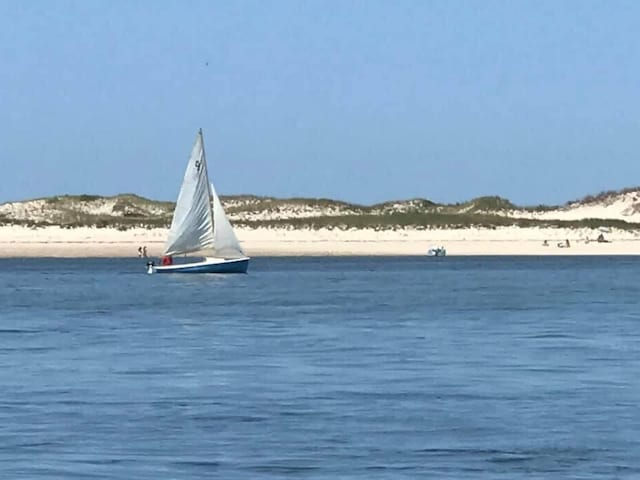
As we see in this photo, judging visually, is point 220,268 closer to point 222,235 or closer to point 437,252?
point 222,235

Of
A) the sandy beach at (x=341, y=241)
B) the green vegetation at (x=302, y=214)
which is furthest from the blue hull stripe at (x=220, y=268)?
the green vegetation at (x=302, y=214)

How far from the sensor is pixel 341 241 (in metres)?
121

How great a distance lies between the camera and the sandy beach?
114500 mm

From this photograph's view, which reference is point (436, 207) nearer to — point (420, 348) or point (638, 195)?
point (638, 195)

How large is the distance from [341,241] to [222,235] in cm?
5037

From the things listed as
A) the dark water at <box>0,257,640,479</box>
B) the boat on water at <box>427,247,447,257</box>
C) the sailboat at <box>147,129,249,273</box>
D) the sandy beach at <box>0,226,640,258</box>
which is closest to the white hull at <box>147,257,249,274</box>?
the sailboat at <box>147,129,249,273</box>

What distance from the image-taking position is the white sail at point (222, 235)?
69688mm

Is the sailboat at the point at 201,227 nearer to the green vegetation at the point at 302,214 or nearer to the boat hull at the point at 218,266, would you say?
the boat hull at the point at 218,266

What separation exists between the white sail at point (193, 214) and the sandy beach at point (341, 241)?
4028cm

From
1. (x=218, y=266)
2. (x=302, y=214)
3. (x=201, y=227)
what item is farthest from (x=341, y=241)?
(x=201, y=227)

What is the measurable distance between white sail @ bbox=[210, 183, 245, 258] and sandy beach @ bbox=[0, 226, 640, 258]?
39.6 metres

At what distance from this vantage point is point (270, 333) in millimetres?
35875

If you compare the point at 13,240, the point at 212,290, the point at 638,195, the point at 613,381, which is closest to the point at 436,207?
the point at 638,195

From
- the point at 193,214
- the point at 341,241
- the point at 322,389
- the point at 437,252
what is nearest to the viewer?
the point at 322,389
